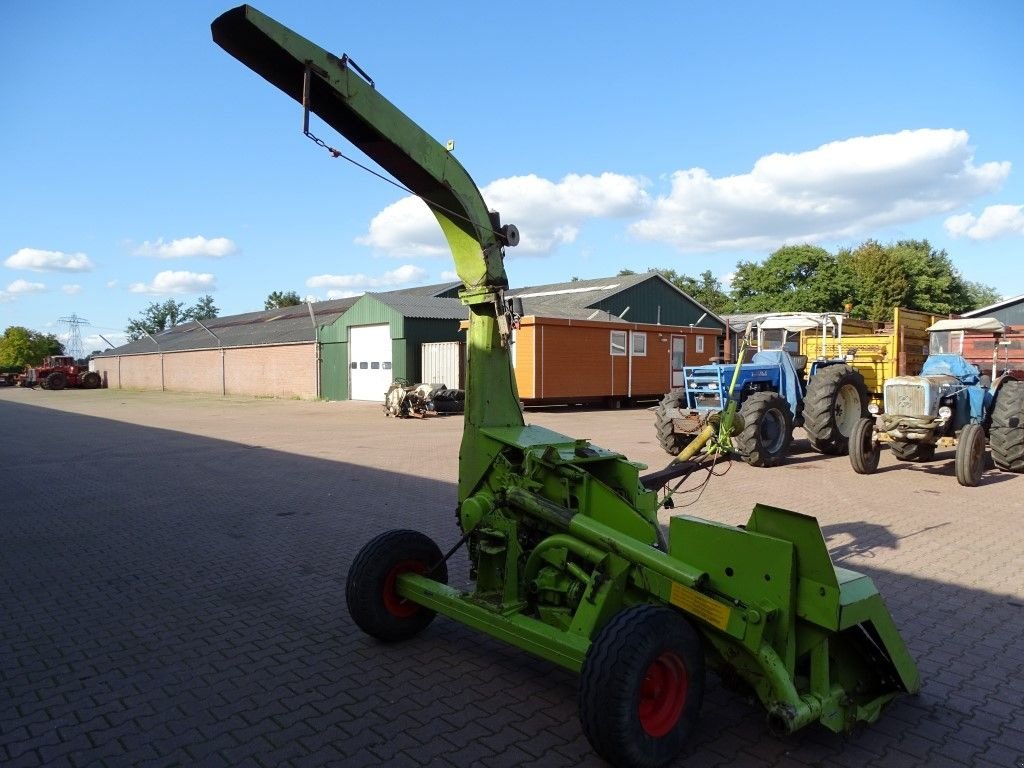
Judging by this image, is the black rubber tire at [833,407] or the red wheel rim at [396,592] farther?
the black rubber tire at [833,407]

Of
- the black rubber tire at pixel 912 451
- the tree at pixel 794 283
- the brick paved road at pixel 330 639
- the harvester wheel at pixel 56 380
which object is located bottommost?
the brick paved road at pixel 330 639

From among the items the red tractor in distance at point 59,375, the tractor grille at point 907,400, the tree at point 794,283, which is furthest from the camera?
the tree at point 794,283

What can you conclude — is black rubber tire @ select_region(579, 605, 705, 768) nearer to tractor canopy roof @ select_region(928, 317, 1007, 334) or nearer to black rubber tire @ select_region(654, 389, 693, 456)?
black rubber tire @ select_region(654, 389, 693, 456)

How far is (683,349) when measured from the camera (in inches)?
1055

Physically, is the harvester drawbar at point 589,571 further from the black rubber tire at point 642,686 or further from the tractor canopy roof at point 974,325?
the tractor canopy roof at point 974,325

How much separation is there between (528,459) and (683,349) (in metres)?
23.8

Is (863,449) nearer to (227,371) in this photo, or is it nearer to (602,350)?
(602,350)

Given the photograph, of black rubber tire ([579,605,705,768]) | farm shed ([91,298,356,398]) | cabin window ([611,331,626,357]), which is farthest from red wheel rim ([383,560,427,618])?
farm shed ([91,298,356,398])

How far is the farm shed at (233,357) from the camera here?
32000mm

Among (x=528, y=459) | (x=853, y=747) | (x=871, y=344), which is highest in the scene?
(x=871, y=344)

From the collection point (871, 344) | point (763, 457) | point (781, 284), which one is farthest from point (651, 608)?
point (781, 284)

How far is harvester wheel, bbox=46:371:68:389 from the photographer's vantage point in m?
45.8

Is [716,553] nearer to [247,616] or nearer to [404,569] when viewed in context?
[404,569]

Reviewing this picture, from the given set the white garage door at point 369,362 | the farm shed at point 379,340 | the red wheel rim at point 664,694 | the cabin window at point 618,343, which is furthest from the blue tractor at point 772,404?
the white garage door at point 369,362
